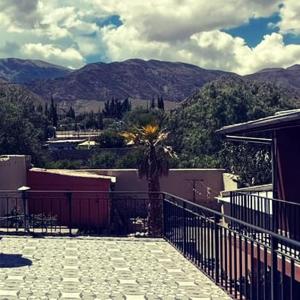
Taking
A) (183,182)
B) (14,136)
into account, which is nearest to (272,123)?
(183,182)

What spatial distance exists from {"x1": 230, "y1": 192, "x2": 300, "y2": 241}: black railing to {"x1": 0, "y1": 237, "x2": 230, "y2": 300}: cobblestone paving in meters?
1.61

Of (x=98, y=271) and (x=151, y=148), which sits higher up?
(x=151, y=148)

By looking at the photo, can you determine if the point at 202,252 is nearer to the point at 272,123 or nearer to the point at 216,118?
the point at 272,123

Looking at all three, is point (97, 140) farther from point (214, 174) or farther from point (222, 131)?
point (222, 131)

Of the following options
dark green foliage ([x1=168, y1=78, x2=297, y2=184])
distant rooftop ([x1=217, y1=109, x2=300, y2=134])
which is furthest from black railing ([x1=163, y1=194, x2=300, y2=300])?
dark green foliage ([x1=168, y1=78, x2=297, y2=184])

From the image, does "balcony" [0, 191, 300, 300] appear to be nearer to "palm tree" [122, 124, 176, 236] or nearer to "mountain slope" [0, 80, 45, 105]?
"palm tree" [122, 124, 176, 236]

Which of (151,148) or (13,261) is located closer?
(13,261)

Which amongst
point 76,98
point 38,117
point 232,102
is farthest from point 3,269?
point 76,98

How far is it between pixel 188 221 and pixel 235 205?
4645 mm

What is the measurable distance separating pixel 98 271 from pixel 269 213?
460 centimetres

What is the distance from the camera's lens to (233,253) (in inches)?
291

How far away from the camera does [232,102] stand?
209 feet

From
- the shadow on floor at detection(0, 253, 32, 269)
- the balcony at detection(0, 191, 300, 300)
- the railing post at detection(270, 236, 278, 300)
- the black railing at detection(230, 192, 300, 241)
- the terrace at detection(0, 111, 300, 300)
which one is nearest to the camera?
the railing post at detection(270, 236, 278, 300)

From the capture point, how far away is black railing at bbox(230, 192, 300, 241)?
10.8 m
